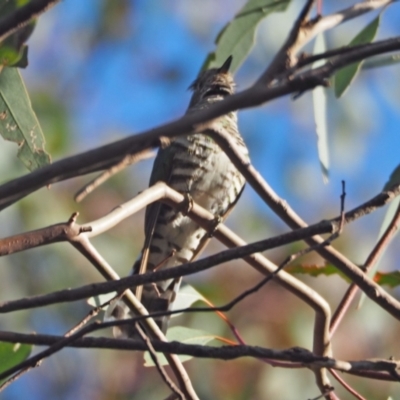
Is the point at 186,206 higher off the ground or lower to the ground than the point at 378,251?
higher

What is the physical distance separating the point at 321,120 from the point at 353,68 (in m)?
0.25

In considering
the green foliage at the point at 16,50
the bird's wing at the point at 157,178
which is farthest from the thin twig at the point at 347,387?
the bird's wing at the point at 157,178

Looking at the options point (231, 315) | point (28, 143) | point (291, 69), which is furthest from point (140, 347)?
point (231, 315)

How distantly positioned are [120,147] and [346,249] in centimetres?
403

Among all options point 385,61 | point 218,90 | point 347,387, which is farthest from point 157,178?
point 347,387

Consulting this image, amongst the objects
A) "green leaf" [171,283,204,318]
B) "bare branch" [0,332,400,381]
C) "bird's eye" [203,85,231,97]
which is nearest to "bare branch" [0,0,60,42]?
"bare branch" [0,332,400,381]

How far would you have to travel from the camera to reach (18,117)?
174cm

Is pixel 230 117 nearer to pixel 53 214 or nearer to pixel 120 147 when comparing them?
pixel 53 214

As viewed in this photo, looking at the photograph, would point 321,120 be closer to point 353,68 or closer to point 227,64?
point 353,68

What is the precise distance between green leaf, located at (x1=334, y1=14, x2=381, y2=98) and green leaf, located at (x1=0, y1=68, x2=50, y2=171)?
87cm

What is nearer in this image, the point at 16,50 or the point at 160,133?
the point at 160,133

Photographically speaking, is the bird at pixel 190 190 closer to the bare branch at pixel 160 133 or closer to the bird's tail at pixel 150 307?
the bird's tail at pixel 150 307

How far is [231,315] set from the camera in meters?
4.67

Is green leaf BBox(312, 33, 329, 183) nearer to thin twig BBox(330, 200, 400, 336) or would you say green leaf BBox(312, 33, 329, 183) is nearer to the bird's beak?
the bird's beak
